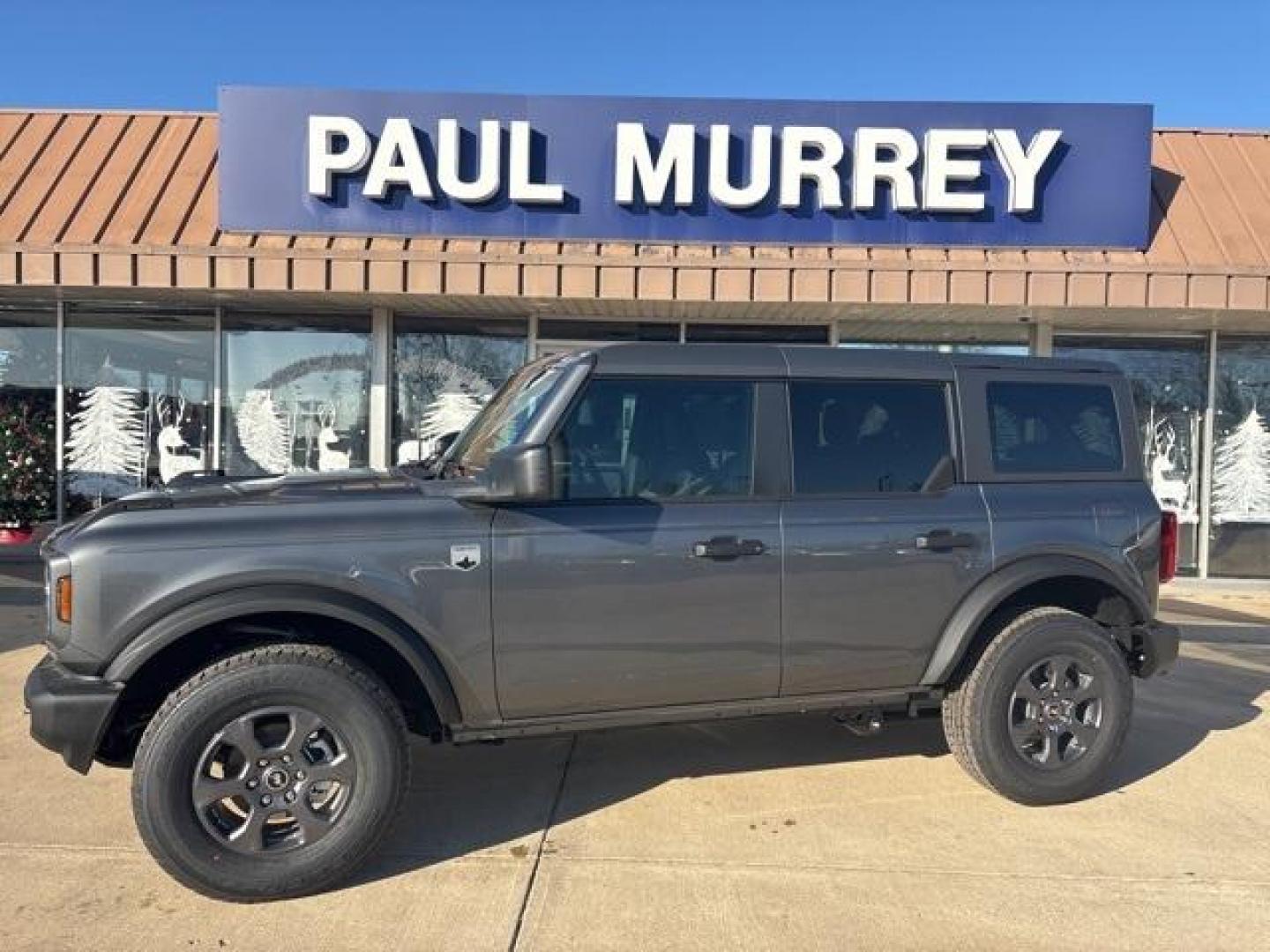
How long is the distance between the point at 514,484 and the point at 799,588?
121 centimetres

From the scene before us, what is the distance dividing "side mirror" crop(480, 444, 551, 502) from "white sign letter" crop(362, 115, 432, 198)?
19.0 ft

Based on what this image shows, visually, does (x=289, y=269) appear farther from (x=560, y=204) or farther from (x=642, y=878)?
(x=642, y=878)

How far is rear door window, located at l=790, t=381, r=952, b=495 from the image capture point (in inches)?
150

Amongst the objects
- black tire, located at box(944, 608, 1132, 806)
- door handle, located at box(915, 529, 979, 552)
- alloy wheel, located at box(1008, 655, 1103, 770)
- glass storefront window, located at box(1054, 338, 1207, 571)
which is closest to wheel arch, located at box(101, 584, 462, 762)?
door handle, located at box(915, 529, 979, 552)

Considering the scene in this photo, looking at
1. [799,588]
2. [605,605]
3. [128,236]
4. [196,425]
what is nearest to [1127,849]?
[799,588]

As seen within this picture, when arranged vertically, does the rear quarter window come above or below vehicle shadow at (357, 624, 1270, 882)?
above

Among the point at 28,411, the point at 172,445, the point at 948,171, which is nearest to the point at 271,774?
the point at 948,171

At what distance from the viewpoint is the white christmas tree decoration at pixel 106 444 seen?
10055mm

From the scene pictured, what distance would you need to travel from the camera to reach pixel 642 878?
11.0ft

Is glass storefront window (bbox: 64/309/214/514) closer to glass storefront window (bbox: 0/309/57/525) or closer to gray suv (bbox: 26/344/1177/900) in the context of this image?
glass storefront window (bbox: 0/309/57/525)

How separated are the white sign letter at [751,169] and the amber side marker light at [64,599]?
256 inches

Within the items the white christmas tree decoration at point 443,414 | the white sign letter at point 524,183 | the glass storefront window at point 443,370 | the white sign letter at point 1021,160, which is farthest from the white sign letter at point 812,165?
the white christmas tree decoration at point 443,414

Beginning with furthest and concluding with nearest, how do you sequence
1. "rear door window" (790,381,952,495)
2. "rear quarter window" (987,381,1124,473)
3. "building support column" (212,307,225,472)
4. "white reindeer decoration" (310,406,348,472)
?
"white reindeer decoration" (310,406,348,472)
"building support column" (212,307,225,472)
"rear quarter window" (987,381,1124,473)
"rear door window" (790,381,952,495)

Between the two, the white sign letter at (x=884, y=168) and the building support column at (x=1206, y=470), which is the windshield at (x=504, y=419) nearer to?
the white sign letter at (x=884, y=168)
